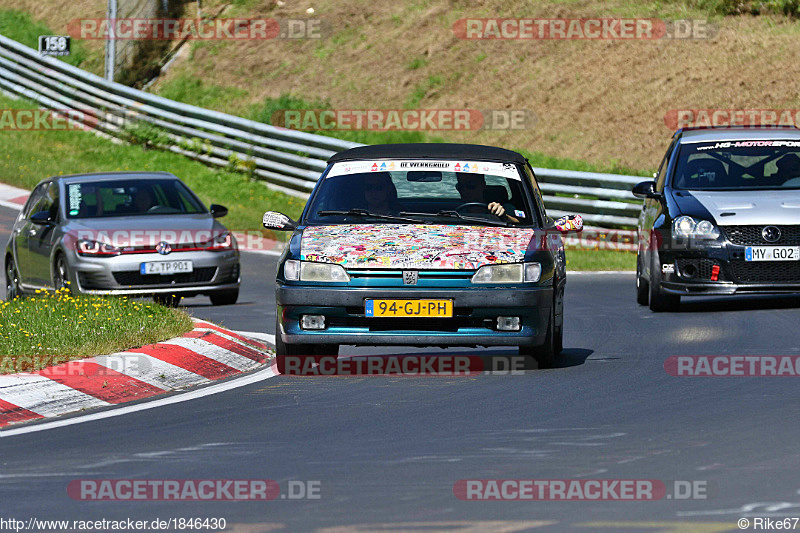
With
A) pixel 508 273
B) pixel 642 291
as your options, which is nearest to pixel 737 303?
pixel 642 291

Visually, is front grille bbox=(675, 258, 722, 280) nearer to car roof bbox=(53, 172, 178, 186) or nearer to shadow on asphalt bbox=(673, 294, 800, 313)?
shadow on asphalt bbox=(673, 294, 800, 313)

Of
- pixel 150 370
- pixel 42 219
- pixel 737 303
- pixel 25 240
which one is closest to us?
pixel 150 370

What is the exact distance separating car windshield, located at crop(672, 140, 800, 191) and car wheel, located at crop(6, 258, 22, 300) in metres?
7.70

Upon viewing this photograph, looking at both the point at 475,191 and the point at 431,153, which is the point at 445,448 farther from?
the point at 431,153

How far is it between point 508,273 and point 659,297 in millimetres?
5335

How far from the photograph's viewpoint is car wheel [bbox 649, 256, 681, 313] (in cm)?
1588

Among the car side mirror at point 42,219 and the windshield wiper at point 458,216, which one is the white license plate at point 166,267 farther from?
the windshield wiper at point 458,216

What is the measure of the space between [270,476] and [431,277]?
3784mm

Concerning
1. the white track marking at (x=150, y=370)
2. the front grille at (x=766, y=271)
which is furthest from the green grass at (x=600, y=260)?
the white track marking at (x=150, y=370)

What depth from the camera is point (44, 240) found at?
17.8 metres

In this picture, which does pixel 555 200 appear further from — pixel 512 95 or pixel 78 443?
pixel 78 443

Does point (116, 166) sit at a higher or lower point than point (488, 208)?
lower

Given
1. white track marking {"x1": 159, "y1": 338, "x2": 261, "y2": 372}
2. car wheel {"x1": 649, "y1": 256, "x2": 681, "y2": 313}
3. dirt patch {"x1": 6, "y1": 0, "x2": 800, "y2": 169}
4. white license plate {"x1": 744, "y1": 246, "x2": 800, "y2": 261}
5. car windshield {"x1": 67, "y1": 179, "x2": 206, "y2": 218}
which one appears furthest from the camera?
dirt patch {"x1": 6, "y1": 0, "x2": 800, "y2": 169}

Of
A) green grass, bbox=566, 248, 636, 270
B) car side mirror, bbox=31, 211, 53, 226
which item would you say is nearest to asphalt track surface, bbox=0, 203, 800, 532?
car side mirror, bbox=31, 211, 53, 226
